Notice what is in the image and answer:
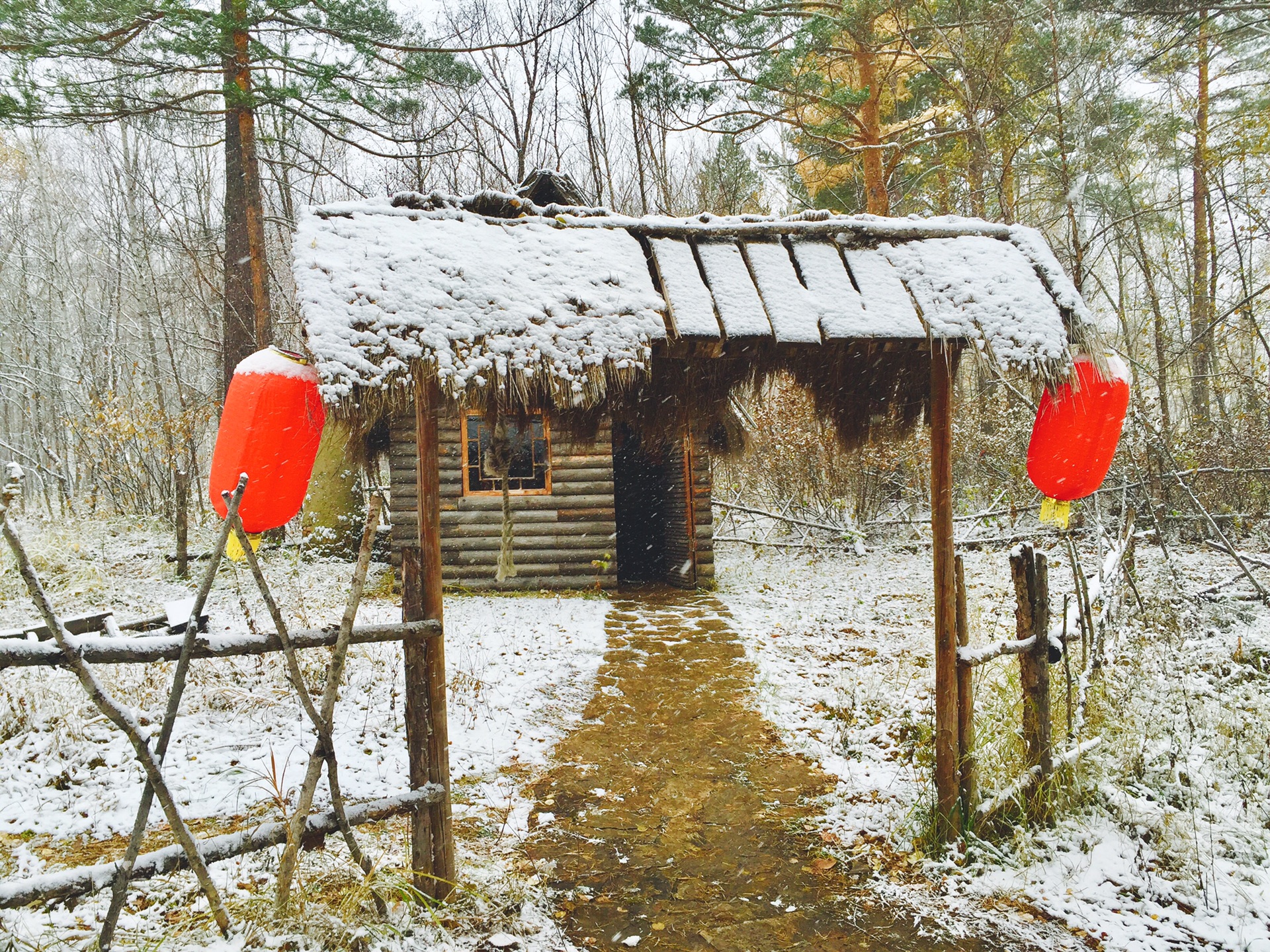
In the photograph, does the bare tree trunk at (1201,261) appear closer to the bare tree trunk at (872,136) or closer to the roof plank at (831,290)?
the bare tree trunk at (872,136)

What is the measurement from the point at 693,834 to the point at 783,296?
309 cm

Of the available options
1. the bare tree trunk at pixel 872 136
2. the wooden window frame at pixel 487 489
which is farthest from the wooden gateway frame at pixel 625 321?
the bare tree trunk at pixel 872 136

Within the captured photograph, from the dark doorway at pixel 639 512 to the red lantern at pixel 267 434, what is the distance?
1011cm

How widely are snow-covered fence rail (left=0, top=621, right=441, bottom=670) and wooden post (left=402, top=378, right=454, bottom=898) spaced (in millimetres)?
111

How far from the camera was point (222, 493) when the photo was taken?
3.04 meters

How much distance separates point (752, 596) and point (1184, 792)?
7.03 m

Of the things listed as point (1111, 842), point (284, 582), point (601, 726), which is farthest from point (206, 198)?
point (1111, 842)

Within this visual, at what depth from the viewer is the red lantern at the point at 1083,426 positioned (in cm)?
357

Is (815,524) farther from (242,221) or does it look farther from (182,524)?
(242,221)

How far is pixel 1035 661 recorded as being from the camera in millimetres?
4078

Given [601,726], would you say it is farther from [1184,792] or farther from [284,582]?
[284,582]

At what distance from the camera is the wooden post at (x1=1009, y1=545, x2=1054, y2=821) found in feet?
13.1

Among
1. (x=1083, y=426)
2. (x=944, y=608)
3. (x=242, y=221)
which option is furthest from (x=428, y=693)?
(x=242, y=221)

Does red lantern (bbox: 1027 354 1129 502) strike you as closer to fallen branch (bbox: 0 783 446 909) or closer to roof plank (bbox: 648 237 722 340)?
roof plank (bbox: 648 237 722 340)
